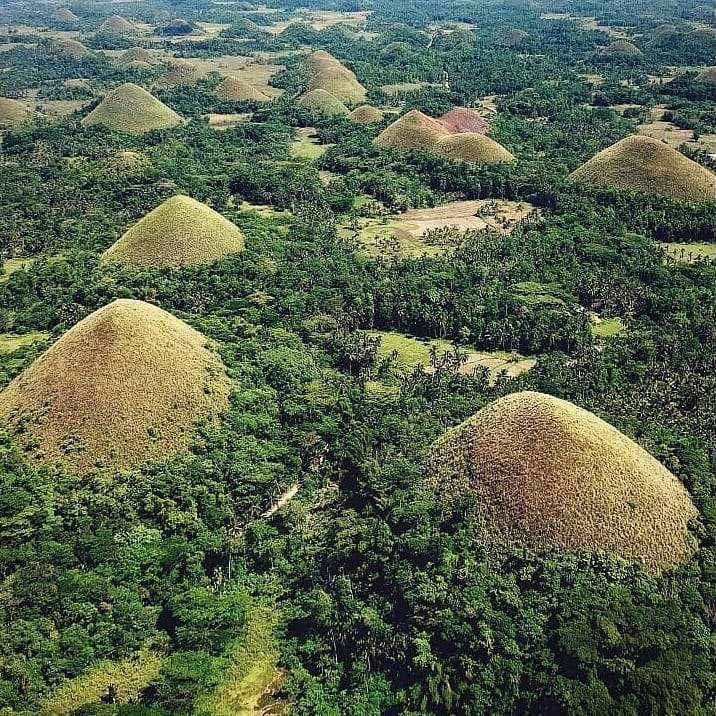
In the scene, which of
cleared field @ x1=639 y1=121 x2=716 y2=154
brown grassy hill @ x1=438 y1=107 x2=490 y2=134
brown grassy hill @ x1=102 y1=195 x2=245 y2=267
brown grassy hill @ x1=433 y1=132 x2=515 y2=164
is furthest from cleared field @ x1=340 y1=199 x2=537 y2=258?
cleared field @ x1=639 y1=121 x2=716 y2=154

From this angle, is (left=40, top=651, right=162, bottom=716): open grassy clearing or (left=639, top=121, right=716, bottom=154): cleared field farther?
(left=639, top=121, right=716, bottom=154): cleared field

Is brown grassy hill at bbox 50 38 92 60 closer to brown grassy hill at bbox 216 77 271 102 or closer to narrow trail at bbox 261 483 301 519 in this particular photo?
brown grassy hill at bbox 216 77 271 102

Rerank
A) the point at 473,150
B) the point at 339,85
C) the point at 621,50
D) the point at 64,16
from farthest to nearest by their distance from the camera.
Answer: the point at 64,16 < the point at 621,50 < the point at 339,85 < the point at 473,150

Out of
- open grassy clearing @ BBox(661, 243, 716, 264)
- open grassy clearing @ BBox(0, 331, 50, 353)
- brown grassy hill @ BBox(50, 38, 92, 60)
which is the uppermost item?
open grassy clearing @ BBox(661, 243, 716, 264)

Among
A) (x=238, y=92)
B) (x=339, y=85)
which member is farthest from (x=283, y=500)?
(x=339, y=85)

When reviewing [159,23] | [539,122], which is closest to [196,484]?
[539,122]

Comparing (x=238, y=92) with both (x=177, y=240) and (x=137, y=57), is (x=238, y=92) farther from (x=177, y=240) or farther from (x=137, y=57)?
(x=177, y=240)

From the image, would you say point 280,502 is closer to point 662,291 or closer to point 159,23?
point 662,291

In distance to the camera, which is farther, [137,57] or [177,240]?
[137,57]
